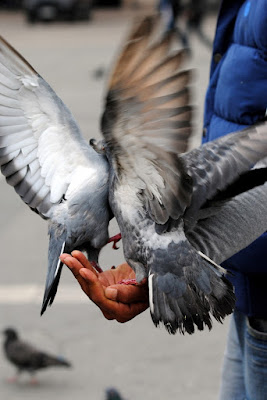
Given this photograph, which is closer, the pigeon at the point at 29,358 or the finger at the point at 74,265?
the finger at the point at 74,265

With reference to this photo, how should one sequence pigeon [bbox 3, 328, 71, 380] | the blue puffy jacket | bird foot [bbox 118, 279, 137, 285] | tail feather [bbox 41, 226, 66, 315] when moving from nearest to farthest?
bird foot [bbox 118, 279, 137, 285]
tail feather [bbox 41, 226, 66, 315]
the blue puffy jacket
pigeon [bbox 3, 328, 71, 380]

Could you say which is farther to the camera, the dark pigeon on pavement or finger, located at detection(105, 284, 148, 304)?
the dark pigeon on pavement

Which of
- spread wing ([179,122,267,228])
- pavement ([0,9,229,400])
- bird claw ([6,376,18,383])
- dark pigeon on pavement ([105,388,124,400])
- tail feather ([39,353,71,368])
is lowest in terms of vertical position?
pavement ([0,9,229,400])

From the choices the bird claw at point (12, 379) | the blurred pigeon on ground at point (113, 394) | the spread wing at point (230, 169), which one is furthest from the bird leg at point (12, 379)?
the spread wing at point (230, 169)

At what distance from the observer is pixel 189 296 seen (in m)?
2.04

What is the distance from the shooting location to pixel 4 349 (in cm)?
427

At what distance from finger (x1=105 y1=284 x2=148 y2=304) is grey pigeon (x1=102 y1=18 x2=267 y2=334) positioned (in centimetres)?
4

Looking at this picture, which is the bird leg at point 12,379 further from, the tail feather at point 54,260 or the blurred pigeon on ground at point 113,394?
the tail feather at point 54,260

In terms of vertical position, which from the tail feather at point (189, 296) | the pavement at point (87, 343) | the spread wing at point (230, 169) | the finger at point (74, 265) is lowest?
the pavement at point (87, 343)

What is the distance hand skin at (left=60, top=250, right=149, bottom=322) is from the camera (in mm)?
1966

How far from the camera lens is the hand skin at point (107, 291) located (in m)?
1.97

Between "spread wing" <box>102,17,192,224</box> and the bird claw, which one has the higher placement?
"spread wing" <box>102,17,192,224</box>

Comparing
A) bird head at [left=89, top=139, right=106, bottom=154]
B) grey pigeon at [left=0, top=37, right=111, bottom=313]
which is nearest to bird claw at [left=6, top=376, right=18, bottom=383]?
grey pigeon at [left=0, top=37, right=111, bottom=313]

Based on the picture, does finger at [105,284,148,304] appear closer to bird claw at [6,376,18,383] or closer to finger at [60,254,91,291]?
finger at [60,254,91,291]
